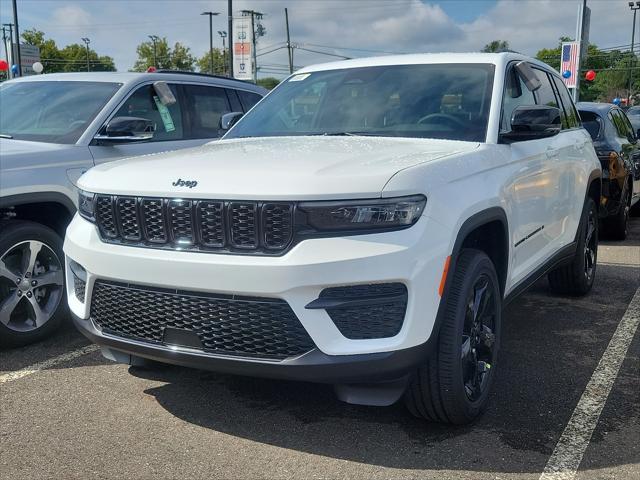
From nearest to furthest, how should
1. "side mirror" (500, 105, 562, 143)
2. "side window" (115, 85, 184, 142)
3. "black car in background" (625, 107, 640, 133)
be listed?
1. "side mirror" (500, 105, 562, 143)
2. "side window" (115, 85, 184, 142)
3. "black car in background" (625, 107, 640, 133)

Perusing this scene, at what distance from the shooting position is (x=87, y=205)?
3.53m

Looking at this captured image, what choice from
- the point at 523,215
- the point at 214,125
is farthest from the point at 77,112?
the point at 523,215

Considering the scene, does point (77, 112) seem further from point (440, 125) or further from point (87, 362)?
point (440, 125)

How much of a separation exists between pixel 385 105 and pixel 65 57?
326ft

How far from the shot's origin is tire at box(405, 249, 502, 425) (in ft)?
10.3

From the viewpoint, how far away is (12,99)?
589 centimetres

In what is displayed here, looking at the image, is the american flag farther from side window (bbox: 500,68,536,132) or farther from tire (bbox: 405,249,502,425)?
tire (bbox: 405,249,502,425)

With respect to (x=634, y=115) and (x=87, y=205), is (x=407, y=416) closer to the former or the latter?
(x=87, y=205)

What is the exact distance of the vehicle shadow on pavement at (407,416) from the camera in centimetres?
322

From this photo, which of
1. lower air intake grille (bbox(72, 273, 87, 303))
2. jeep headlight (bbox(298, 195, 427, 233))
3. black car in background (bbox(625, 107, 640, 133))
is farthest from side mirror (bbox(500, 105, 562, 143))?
black car in background (bbox(625, 107, 640, 133))

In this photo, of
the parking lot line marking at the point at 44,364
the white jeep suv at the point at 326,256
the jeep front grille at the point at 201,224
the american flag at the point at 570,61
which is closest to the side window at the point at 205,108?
the parking lot line marking at the point at 44,364

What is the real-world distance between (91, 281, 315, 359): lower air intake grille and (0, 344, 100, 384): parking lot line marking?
52.5 inches

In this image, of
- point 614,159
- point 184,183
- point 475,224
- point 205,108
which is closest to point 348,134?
point 475,224

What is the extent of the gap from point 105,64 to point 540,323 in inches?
4054
